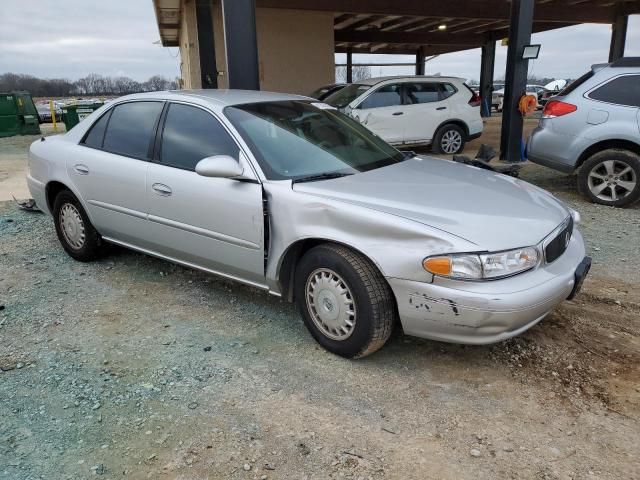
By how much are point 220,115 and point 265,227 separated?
911 millimetres

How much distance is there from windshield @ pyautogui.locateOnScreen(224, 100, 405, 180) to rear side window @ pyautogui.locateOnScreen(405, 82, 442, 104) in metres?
6.85

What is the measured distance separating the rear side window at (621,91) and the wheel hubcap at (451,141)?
471 cm

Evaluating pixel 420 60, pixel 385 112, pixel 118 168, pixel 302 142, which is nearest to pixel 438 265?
pixel 302 142

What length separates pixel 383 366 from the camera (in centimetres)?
305

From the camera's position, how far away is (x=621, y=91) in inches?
242

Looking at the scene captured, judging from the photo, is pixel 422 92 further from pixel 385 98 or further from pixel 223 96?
pixel 223 96

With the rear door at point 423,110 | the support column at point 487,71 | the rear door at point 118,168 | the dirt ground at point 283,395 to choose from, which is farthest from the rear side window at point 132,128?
the support column at point 487,71

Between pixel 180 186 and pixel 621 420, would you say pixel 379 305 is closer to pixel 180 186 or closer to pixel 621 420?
pixel 621 420

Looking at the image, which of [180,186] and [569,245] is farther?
[180,186]

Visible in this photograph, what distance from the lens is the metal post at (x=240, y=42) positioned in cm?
648

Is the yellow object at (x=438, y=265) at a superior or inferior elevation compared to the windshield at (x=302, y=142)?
inferior

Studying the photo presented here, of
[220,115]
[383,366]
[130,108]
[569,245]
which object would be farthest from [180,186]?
[569,245]

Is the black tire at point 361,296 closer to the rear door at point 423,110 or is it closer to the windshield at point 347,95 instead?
the windshield at point 347,95

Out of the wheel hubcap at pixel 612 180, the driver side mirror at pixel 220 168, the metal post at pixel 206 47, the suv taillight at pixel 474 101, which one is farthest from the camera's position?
the suv taillight at pixel 474 101
